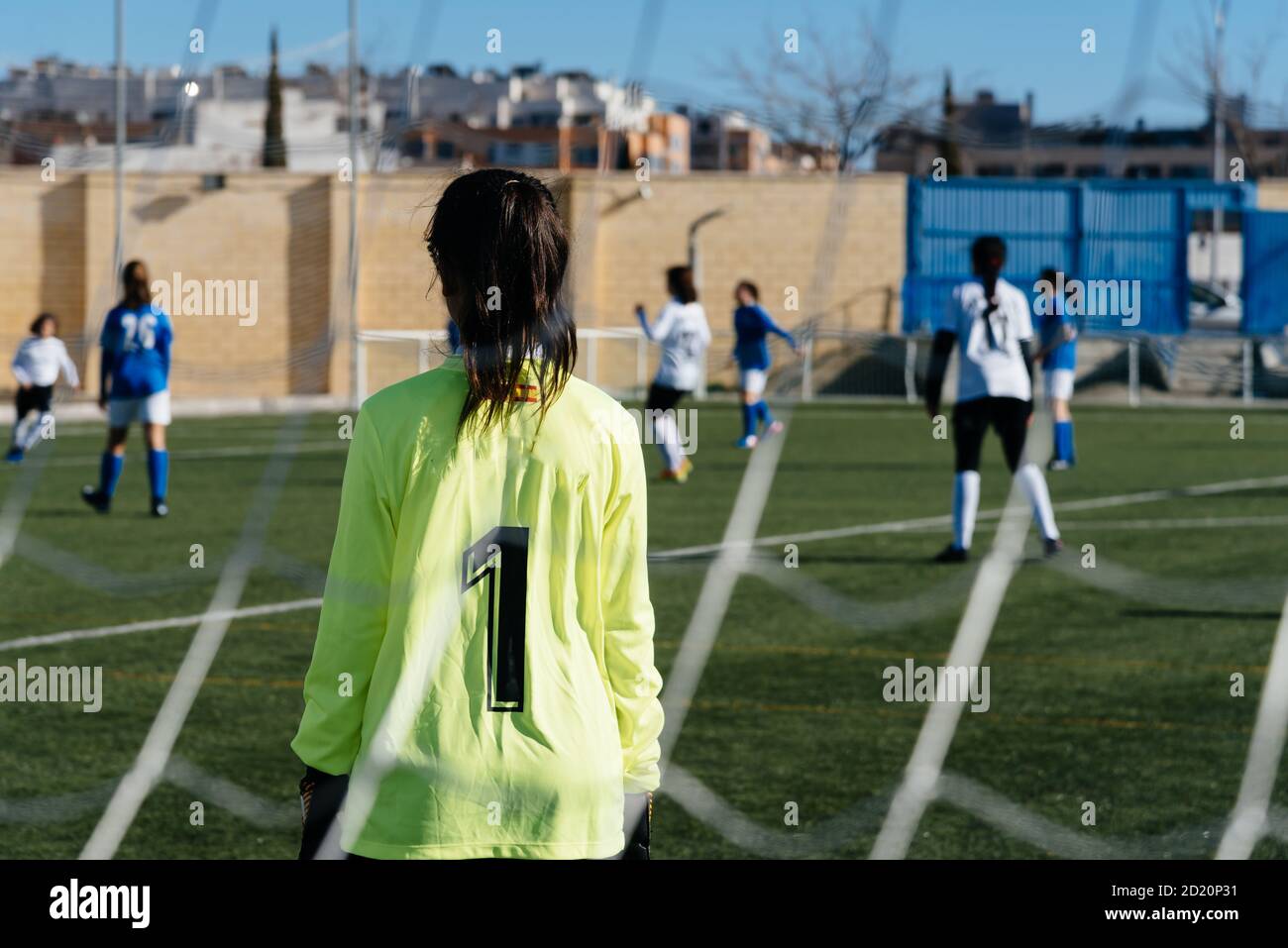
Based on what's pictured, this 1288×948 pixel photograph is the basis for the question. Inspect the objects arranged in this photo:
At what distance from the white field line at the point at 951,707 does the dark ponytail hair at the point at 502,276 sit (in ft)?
8.72

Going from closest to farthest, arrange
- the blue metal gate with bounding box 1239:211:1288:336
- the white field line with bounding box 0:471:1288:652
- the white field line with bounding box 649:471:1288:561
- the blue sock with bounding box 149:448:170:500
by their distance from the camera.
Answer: the white field line with bounding box 0:471:1288:652, the white field line with bounding box 649:471:1288:561, the blue sock with bounding box 149:448:170:500, the blue metal gate with bounding box 1239:211:1288:336

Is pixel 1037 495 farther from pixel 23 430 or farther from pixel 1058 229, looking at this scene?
pixel 1058 229

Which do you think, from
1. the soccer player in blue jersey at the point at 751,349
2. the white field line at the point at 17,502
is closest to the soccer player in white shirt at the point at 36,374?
the white field line at the point at 17,502

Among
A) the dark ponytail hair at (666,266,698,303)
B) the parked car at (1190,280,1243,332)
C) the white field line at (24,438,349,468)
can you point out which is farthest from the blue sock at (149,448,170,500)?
the parked car at (1190,280,1243,332)

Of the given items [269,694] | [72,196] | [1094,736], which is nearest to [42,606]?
[269,694]

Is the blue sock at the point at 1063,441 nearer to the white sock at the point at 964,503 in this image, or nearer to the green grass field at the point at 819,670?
Result: the green grass field at the point at 819,670

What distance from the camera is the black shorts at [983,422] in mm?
10773

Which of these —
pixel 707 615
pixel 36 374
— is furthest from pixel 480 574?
pixel 36 374

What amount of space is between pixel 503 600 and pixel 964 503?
8284 mm

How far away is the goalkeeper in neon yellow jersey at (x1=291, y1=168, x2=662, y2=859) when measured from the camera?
2609 mm

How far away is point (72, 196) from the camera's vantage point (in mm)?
33594

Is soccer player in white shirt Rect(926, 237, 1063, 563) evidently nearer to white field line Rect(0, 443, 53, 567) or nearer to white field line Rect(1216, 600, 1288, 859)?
white field line Rect(1216, 600, 1288, 859)

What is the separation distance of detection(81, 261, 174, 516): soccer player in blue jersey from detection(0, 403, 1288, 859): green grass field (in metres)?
0.47

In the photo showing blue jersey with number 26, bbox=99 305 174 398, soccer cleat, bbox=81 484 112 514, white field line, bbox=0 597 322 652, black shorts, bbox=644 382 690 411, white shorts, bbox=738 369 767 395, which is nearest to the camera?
white field line, bbox=0 597 322 652
